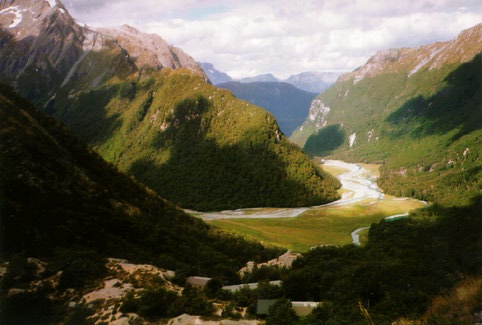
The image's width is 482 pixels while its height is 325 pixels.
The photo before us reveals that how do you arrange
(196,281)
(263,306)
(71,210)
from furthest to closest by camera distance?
1. (71,210)
2. (196,281)
3. (263,306)

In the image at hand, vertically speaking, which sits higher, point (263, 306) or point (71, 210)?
point (71, 210)

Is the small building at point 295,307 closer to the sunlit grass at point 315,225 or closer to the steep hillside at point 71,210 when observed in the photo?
the steep hillside at point 71,210

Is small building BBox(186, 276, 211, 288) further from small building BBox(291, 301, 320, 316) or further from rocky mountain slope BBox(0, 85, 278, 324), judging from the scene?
small building BBox(291, 301, 320, 316)

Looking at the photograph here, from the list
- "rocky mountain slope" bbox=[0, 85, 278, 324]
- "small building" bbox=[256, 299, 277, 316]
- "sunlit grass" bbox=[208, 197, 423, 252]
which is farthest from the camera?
"sunlit grass" bbox=[208, 197, 423, 252]

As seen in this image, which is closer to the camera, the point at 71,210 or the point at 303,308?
the point at 303,308

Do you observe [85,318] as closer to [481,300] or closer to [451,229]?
[481,300]

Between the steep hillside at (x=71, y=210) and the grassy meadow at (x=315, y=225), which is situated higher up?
the steep hillside at (x=71, y=210)

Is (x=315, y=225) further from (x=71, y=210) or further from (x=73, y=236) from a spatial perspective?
(x=73, y=236)

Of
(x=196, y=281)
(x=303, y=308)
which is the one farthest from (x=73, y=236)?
(x=303, y=308)

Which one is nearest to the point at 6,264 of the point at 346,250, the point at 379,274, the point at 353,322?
the point at 353,322

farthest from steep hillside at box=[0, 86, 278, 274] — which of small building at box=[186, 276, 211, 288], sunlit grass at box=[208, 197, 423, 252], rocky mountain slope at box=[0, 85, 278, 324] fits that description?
sunlit grass at box=[208, 197, 423, 252]

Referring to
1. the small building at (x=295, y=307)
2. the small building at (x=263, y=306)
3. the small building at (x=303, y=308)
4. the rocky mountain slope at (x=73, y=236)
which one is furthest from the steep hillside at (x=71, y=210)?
the small building at (x=303, y=308)
